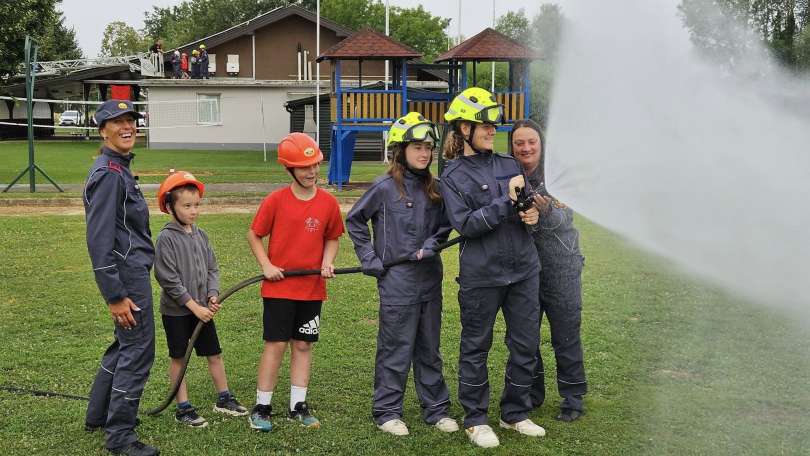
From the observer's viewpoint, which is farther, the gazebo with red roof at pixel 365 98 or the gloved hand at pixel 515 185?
the gazebo with red roof at pixel 365 98

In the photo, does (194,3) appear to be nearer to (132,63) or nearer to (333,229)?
(132,63)

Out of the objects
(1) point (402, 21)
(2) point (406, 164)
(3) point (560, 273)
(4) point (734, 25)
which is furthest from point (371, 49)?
(1) point (402, 21)

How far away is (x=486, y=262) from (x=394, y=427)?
4.07 feet

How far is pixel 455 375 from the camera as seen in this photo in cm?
639

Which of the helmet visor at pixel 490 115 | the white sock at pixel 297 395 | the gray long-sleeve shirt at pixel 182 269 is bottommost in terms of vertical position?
the white sock at pixel 297 395

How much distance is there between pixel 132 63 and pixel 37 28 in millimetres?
16913

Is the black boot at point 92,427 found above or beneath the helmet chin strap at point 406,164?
beneath

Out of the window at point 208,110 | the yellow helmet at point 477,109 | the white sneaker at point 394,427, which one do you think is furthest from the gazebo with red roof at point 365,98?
the window at point 208,110

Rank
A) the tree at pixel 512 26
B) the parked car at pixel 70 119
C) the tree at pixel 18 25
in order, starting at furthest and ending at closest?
the parked car at pixel 70 119, the tree at pixel 18 25, the tree at pixel 512 26

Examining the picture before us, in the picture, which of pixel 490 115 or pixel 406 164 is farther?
pixel 406 164

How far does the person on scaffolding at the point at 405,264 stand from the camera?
17.3 feet

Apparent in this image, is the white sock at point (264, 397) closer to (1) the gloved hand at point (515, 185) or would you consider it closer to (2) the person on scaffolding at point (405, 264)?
(2) the person on scaffolding at point (405, 264)

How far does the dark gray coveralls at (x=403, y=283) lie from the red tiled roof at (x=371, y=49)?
641 inches

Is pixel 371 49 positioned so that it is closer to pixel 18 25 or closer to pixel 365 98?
pixel 365 98
